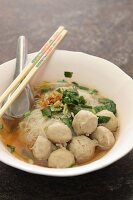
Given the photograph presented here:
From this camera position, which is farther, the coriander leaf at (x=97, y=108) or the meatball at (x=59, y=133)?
the coriander leaf at (x=97, y=108)

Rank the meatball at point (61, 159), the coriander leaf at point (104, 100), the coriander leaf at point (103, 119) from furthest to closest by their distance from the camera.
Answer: the coriander leaf at point (104, 100) < the coriander leaf at point (103, 119) < the meatball at point (61, 159)

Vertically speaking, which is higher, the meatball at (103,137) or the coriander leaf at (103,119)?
the coriander leaf at (103,119)

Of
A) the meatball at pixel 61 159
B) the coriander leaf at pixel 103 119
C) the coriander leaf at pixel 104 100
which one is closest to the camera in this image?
the meatball at pixel 61 159

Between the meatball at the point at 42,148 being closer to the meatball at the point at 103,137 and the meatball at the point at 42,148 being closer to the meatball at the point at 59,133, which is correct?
the meatball at the point at 59,133

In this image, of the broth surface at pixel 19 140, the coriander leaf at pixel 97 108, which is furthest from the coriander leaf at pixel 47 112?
the coriander leaf at pixel 97 108

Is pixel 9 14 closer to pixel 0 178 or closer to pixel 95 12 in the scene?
pixel 95 12

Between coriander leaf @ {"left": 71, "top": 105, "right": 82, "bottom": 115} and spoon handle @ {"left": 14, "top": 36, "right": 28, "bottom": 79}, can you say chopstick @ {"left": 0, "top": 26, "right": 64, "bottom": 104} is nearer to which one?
spoon handle @ {"left": 14, "top": 36, "right": 28, "bottom": 79}
